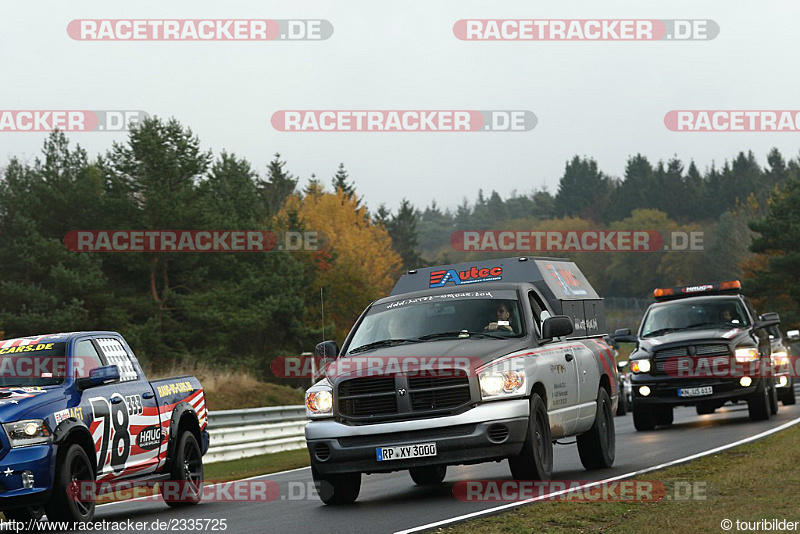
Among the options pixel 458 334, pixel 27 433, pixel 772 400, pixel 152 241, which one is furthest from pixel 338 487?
pixel 152 241

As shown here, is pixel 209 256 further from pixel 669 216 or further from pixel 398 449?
pixel 669 216

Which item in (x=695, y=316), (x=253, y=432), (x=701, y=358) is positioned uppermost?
(x=695, y=316)

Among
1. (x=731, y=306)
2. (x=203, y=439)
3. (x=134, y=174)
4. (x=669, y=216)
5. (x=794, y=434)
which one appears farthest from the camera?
(x=669, y=216)

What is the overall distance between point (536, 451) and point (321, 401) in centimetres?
209

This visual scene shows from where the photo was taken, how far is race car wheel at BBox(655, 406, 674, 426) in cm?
2261

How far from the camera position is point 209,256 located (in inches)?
2421

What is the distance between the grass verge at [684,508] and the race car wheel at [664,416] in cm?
948

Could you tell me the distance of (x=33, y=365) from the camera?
1166 centimetres

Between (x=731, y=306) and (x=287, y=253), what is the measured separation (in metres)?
50.9

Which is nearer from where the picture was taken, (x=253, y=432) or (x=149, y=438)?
(x=149, y=438)

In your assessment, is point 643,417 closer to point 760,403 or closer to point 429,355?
point 760,403

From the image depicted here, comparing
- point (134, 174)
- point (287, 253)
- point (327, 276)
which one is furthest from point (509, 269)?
point (327, 276)

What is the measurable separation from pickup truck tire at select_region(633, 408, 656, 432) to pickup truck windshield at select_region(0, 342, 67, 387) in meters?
12.5

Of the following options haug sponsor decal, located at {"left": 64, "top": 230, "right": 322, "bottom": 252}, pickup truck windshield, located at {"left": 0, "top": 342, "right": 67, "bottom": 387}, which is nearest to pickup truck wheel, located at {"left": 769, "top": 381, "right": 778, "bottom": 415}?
pickup truck windshield, located at {"left": 0, "top": 342, "right": 67, "bottom": 387}
